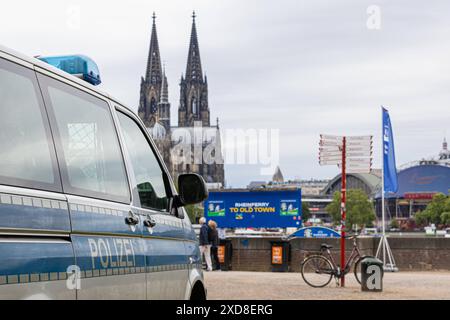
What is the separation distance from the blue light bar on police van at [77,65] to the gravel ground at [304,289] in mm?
9672

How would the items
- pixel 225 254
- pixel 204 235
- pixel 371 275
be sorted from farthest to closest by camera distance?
pixel 225 254 < pixel 204 235 < pixel 371 275

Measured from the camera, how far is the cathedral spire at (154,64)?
504 feet

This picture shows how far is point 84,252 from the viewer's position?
11.4 feet

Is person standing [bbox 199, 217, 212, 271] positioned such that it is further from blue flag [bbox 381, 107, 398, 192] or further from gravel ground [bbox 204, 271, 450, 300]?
blue flag [bbox 381, 107, 398, 192]

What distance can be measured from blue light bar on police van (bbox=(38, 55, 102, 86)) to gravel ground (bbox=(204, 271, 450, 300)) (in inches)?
381

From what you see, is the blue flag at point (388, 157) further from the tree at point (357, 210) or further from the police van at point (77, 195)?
the tree at point (357, 210)

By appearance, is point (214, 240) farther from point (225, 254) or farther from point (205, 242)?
point (225, 254)

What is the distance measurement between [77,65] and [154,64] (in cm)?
15174

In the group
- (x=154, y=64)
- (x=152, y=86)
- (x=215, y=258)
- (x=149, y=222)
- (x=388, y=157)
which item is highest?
(x=154, y=64)

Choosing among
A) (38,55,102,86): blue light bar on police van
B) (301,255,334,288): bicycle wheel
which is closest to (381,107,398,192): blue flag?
(301,255,334,288): bicycle wheel

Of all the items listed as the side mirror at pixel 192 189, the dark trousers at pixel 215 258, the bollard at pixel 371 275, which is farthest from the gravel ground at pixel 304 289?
the side mirror at pixel 192 189

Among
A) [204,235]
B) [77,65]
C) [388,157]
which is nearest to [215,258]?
[204,235]

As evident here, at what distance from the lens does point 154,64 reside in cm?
15475
